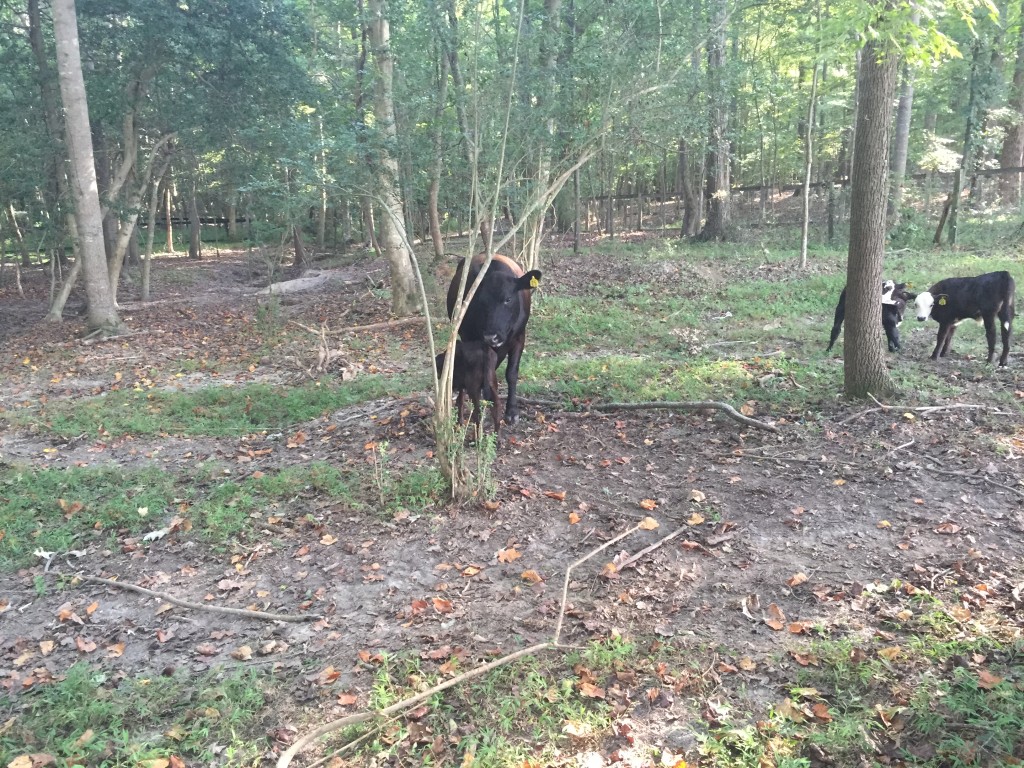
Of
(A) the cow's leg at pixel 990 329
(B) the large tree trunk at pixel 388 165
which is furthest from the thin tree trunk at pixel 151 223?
(A) the cow's leg at pixel 990 329

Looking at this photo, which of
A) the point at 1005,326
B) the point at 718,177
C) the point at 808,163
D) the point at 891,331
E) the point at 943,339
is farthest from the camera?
the point at 718,177

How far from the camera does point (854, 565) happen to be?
436cm

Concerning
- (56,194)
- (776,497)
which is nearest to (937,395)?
(776,497)

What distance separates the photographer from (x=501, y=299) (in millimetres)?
6832

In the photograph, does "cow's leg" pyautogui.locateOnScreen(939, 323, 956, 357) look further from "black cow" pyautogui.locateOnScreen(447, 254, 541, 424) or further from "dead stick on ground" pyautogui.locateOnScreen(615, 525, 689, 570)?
"dead stick on ground" pyautogui.locateOnScreen(615, 525, 689, 570)

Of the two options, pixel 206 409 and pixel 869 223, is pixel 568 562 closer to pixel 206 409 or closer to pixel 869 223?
pixel 869 223

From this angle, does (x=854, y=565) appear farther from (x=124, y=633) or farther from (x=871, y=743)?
(x=124, y=633)

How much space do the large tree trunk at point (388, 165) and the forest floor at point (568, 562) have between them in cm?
257

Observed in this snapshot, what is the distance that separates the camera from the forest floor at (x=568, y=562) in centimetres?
319

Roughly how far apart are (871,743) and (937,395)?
5.27 metres

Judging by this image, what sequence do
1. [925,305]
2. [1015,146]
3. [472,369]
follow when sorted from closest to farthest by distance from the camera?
1. [472,369]
2. [925,305]
3. [1015,146]

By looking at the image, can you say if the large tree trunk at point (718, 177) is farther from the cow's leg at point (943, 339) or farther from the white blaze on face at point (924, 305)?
the cow's leg at point (943, 339)

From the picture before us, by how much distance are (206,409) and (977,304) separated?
946cm

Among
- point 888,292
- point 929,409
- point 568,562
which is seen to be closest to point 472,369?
point 568,562
